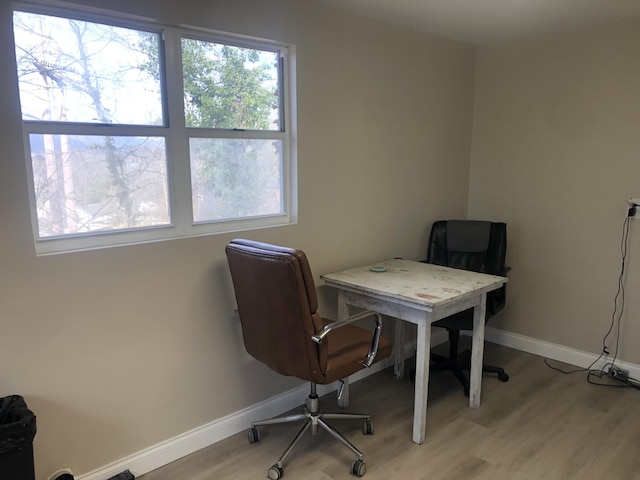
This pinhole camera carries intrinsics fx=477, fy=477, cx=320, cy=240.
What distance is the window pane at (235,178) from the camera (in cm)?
242

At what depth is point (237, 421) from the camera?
264 centimetres

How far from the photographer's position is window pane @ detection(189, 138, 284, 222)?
2.42m

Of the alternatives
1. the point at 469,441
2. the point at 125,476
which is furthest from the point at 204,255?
the point at 469,441

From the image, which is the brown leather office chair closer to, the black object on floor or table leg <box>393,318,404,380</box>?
the black object on floor

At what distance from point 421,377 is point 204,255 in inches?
50.8

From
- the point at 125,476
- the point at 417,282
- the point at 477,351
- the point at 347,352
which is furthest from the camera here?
the point at 477,351

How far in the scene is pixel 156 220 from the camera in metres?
2.31

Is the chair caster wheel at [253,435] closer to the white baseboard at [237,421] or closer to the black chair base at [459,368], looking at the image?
the white baseboard at [237,421]

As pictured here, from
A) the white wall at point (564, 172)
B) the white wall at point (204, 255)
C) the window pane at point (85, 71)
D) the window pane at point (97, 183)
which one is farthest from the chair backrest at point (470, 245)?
the window pane at point (85, 71)

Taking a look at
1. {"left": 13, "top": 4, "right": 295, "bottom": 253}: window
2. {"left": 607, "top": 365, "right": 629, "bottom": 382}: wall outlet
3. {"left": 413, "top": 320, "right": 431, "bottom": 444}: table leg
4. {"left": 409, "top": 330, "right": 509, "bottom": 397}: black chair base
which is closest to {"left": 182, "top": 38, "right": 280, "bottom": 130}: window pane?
{"left": 13, "top": 4, "right": 295, "bottom": 253}: window

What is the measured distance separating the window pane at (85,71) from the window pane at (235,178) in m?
0.31

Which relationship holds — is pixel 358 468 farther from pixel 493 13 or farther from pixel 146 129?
pixel 493 13

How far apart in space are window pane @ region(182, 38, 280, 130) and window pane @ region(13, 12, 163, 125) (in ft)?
0.56

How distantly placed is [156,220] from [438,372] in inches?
87.7
